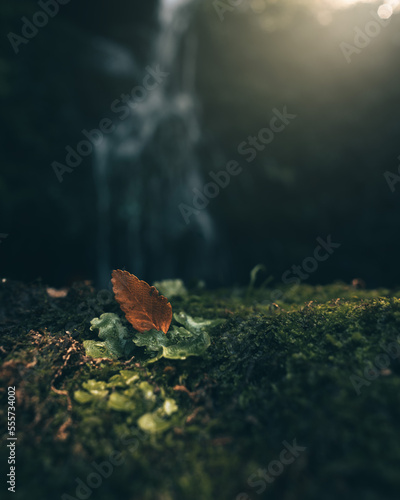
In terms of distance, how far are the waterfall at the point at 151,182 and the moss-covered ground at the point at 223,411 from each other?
241 inches

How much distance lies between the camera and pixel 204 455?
4.26 feet

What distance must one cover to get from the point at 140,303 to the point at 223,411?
2.44 feet

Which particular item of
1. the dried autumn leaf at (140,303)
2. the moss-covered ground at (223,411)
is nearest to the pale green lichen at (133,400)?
the moss-covered ground at (223,411)

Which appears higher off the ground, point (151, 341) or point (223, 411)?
point (223, 411)

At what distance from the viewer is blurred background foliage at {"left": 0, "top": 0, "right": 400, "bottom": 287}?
6.96 metres

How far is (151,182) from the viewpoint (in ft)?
26.8

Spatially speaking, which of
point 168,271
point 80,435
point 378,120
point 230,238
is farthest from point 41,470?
point 378,120

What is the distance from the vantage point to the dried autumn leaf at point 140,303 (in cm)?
182

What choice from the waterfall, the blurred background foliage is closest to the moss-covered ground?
the blurred background foliage

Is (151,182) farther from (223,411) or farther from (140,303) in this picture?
(223,411)

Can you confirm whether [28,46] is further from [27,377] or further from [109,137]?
[27,377]

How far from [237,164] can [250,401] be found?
7.58 metres

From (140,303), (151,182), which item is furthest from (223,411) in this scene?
(151,182)

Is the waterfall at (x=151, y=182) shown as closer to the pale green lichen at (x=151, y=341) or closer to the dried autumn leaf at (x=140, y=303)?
the pale green lichen at (x=151, y=341)
